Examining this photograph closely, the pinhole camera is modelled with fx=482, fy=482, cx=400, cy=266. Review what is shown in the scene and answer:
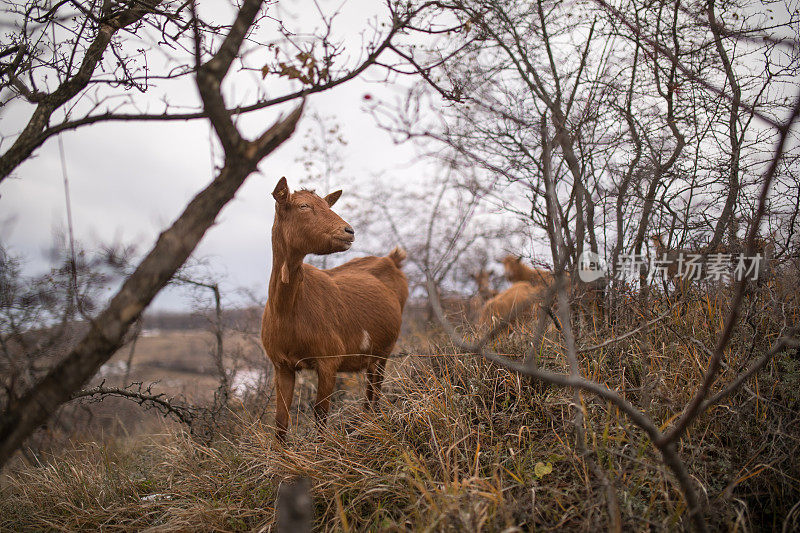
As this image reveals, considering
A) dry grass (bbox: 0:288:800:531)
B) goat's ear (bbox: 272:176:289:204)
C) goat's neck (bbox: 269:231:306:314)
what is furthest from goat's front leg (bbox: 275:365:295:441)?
goat's ear (bbox: 272:176:289:204)

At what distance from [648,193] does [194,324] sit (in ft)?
27.6

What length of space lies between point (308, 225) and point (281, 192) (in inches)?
17.1

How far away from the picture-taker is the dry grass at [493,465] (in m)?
3.05

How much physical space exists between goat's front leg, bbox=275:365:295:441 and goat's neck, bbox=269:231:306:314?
636mm

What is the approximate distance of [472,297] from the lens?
30.9 ft

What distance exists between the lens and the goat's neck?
4.53 meters

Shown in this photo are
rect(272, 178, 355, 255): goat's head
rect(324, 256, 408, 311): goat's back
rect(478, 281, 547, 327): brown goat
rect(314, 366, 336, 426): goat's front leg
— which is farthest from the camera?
rect(324, 256, 408, 311): goat's back

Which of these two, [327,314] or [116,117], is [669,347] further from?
[116,117]

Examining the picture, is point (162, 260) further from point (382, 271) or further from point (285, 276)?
point (382, 271)

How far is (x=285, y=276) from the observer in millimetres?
4512

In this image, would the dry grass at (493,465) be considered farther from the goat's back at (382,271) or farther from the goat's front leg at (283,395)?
the goat's back at (382,271)

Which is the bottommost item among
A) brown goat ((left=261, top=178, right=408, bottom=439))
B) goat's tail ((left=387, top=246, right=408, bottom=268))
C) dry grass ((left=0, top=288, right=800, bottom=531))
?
dry grass ((left=0, top=288, right=800, bottom=531))

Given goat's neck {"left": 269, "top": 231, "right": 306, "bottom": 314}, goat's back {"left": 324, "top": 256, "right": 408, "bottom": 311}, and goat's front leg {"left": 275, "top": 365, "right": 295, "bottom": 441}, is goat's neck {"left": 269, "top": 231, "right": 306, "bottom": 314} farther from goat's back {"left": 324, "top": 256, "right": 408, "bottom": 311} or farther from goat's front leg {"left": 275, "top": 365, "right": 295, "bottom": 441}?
goat's back {"left": 324, "top": 256, "right": 408, "bottom": 311}

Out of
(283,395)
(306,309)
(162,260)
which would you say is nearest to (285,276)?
→ (306,309)
